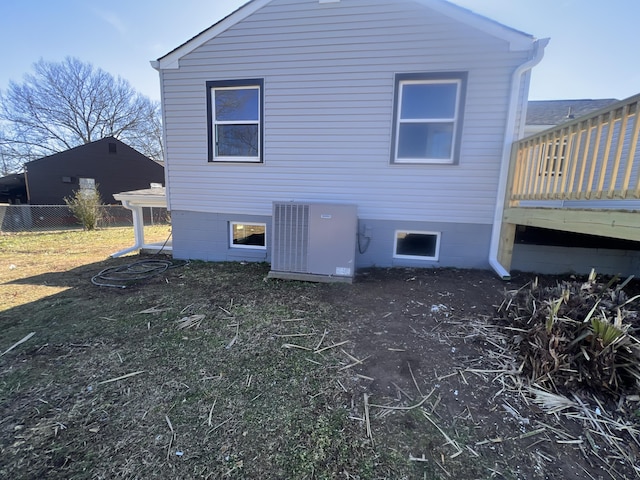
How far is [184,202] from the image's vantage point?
17.9ft

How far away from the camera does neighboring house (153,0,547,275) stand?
4266mm

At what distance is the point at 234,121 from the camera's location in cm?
511

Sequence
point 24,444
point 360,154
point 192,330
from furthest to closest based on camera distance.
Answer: point 360,154
point 192,330
point 24,444

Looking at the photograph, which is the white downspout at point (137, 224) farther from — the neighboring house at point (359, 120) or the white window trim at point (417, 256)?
the white window trim at point (417, 256)

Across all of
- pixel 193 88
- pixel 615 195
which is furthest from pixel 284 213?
pixel 615 195

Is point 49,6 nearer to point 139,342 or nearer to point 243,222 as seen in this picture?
point 243,222

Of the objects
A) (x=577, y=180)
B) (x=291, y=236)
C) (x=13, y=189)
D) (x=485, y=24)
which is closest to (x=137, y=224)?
(x=291, y=236)

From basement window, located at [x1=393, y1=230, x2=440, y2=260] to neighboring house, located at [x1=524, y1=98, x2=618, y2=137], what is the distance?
3554 millimetres

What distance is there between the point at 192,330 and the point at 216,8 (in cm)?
612

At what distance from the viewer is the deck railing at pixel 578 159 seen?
253 centimetres

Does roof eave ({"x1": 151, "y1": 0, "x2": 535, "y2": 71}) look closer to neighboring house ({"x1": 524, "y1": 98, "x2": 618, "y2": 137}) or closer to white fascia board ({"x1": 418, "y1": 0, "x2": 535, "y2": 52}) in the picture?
white fascia board ({"x1": 418, "y1": 0, "x2": 535, "y2": 52})

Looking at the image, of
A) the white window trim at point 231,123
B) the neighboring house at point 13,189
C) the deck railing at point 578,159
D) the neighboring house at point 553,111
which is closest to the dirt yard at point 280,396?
the deck railing at point 578,159

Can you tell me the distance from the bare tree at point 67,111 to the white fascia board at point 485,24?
26.6 meters

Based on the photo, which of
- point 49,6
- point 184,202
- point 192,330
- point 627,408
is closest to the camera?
point 627,408
